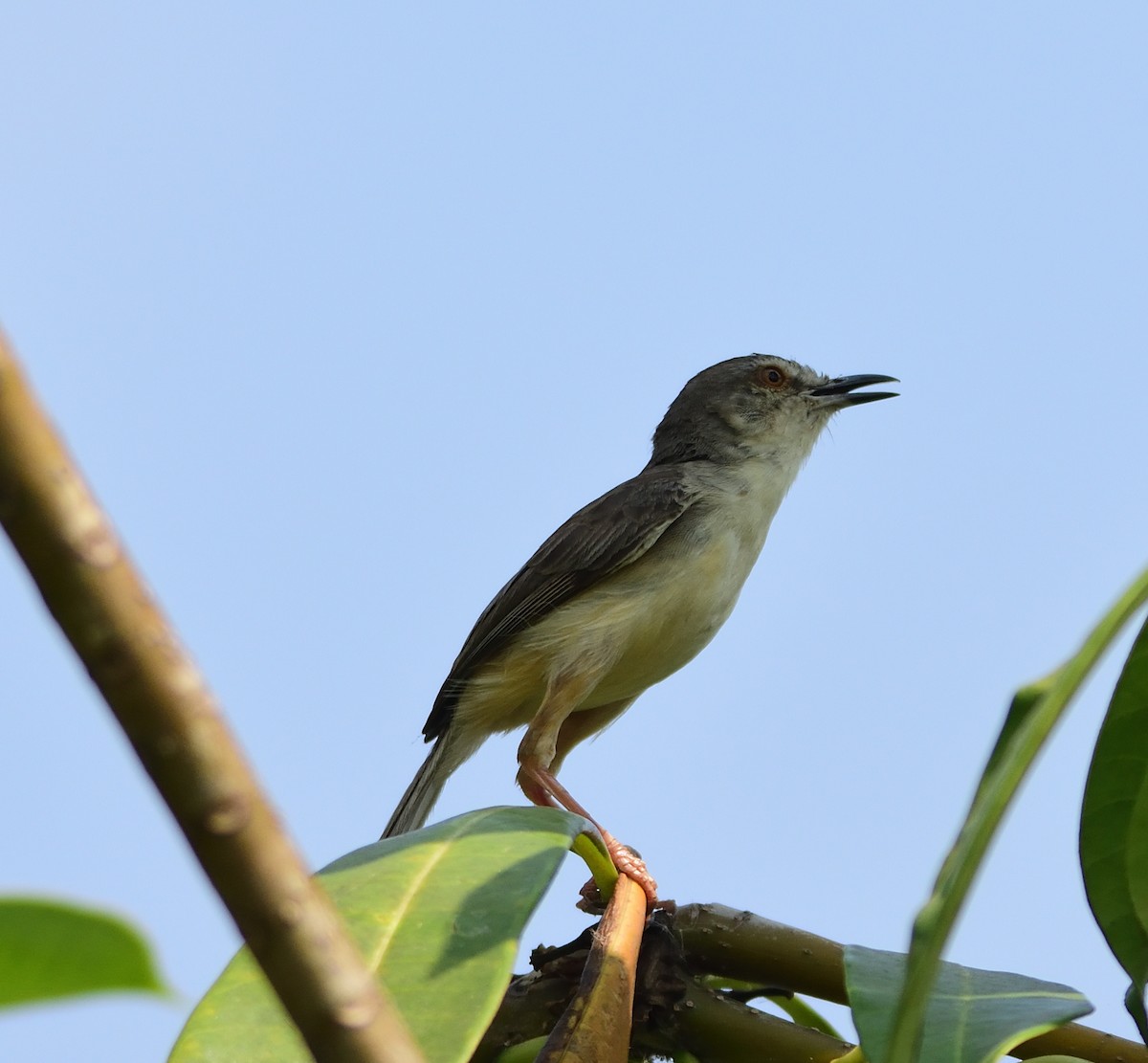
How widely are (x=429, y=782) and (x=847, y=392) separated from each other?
3.18 m

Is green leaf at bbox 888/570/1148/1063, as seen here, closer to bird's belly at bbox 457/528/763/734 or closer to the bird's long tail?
bird's belly at bbox 457/528/763/734

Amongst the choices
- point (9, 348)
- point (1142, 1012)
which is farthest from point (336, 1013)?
point (1142, 1012)

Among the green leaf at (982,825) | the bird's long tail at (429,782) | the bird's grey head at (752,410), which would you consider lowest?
A: the green leaf at (982,825)

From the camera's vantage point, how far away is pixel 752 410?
24.8 ft

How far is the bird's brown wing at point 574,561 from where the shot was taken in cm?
635

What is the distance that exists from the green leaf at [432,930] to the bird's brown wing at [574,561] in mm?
3904

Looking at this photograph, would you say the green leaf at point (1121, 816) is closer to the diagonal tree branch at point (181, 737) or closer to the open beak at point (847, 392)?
the diagonal tree branch at point (181, 737)

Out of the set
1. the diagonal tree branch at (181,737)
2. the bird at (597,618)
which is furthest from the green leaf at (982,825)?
the bird at (597,618)

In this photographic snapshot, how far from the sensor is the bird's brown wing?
250 inches

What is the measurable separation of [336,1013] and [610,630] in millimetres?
5385

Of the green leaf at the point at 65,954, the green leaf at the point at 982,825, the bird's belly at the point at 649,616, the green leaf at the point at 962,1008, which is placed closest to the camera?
the green leaf at the point at 65,954

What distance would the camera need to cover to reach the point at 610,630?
6.16 metres

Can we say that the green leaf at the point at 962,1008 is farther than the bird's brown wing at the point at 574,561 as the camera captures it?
Result: No

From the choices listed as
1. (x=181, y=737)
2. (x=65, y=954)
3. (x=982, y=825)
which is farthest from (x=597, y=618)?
(x=181, y=737)
